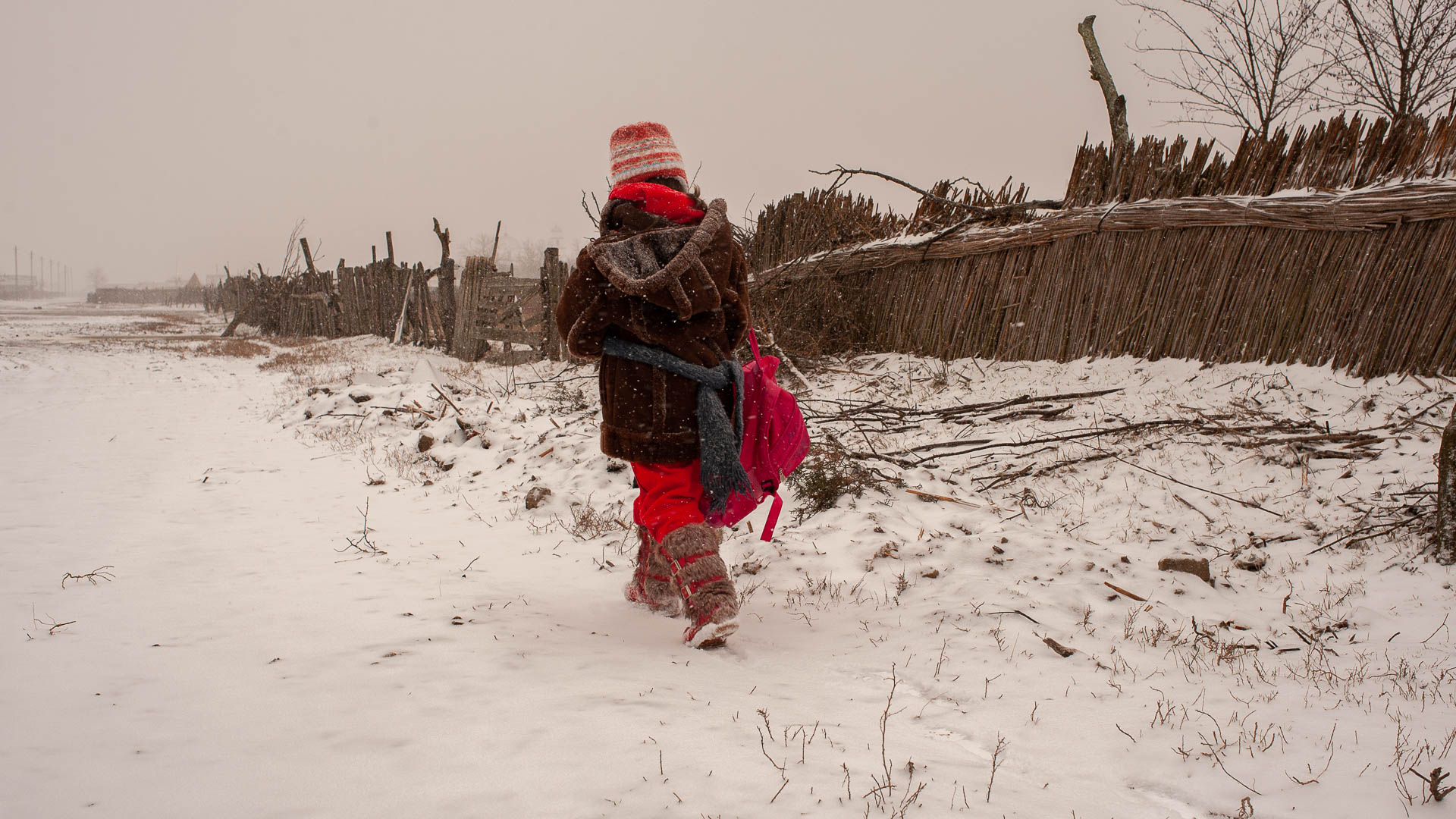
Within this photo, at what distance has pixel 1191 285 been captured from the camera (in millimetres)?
5367

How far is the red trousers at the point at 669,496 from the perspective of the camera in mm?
2574

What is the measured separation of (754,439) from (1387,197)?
445 cm

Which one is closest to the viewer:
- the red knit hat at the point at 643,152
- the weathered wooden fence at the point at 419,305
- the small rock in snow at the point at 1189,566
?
the red knit hat at the point at 643,152

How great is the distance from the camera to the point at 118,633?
7.26 feet

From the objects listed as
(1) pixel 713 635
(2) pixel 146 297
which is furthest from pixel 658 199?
(2) pixel 146 297

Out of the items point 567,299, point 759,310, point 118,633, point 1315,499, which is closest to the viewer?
point 118,633

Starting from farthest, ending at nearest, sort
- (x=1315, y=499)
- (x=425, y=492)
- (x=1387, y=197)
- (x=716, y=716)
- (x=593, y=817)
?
(x=425, y=492)
(x=1387, y=197)
(x=1315, y=499)
(x=716, y=716)
(x=593, y=817)

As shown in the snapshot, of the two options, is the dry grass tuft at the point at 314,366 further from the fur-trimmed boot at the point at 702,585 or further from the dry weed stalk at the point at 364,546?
the fur-trimmed boot at the point at 702,585

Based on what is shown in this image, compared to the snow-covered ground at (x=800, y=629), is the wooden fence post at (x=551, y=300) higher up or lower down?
higher up

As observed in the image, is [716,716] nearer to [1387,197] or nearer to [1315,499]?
[1315,499]

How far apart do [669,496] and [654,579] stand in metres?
0.45

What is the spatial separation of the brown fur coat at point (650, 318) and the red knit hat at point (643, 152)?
18 centimetres

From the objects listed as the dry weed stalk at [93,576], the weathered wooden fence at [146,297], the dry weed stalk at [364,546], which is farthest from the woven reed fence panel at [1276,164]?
the weathered wooden fence at [146,297]

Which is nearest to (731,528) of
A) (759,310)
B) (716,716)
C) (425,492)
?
(716,716)
